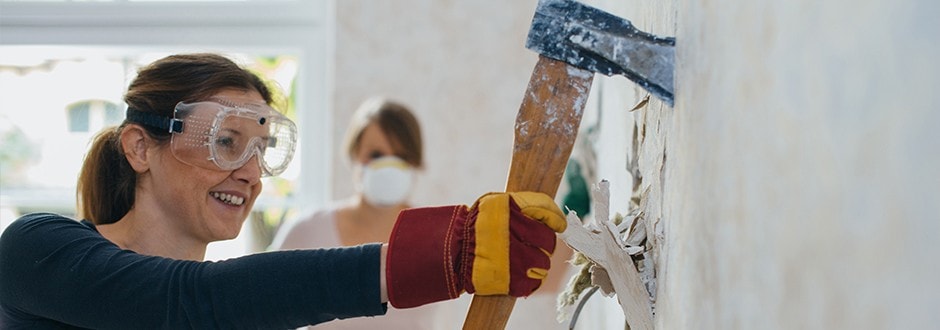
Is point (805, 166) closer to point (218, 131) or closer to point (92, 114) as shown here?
point (218, 131)

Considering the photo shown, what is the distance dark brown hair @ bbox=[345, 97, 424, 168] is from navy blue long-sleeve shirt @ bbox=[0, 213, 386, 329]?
1479mm

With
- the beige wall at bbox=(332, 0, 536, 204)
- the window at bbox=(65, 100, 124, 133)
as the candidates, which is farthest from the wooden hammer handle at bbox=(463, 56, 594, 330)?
the window at bbox=(65, 100, 124, 133)

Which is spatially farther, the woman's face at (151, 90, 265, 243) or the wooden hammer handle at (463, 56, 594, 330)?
the woman's face at (151, 90, 265, 243)

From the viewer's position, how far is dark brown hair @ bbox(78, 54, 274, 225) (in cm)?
137

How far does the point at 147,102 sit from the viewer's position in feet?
4.54

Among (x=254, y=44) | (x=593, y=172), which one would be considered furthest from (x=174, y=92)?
(x=254, y=44)

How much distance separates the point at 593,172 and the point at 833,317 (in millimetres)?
1928

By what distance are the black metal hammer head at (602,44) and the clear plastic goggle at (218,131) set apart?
0.54m

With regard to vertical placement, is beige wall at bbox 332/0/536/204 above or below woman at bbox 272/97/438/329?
above

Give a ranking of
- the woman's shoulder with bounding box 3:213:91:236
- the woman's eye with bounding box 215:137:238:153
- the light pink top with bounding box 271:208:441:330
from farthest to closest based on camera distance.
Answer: the light pink top with bounding box 271:208:441:330 → the woman's eye with bounding box 215:137:238:153 → the woman's shoulder with bounding box 3:213:91:236

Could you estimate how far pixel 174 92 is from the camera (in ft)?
4.46

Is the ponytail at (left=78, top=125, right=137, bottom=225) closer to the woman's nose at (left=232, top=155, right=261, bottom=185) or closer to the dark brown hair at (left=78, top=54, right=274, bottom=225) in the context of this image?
the dark brown hair at (left=78, top=54, right=274, bottom=225)

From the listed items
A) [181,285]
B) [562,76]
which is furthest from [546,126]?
[181,285]

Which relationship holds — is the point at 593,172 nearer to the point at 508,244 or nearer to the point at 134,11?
the point at 508,244
